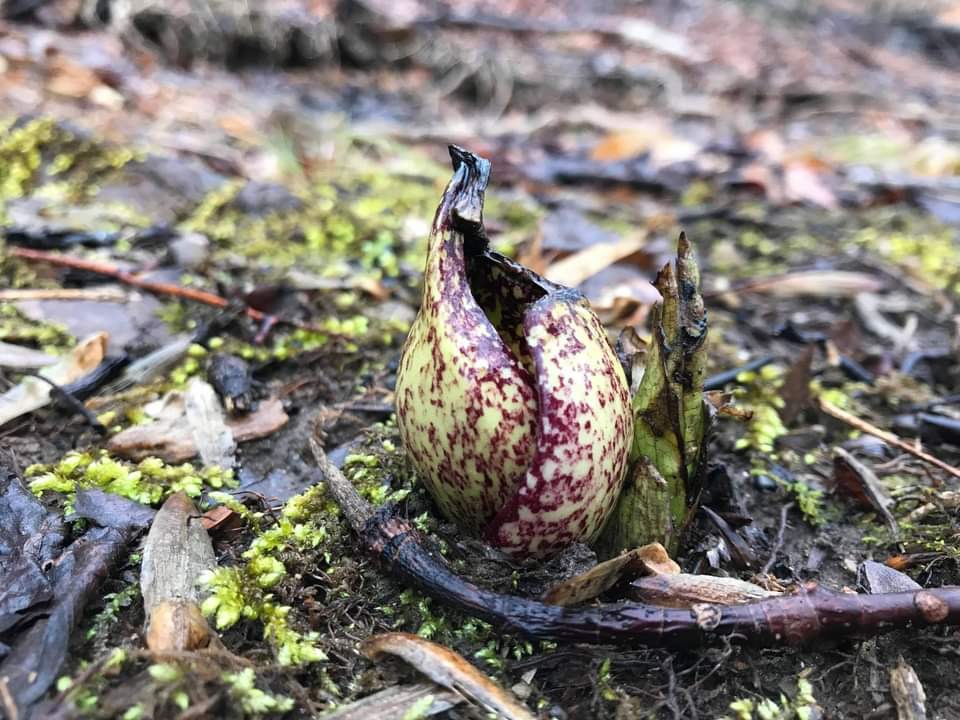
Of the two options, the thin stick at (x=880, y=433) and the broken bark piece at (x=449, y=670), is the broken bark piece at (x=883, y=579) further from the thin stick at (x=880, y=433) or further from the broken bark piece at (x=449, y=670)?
the broken bark piece at (x=449, y=670)

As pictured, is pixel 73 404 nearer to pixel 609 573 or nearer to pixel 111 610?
pixel 111 610

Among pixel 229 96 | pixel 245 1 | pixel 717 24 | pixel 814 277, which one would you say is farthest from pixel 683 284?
pixel 717 24

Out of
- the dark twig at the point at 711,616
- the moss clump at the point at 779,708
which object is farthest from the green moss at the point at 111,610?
the moss clump at the point at 779,708

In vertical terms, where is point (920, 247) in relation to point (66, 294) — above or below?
above

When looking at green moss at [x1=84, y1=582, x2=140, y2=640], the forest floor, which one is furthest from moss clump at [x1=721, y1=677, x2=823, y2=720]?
green moss at [x1=84, y1=582, x2=140, y2=640]

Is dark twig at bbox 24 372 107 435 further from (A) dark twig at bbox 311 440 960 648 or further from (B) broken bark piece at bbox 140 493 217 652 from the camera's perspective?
(A) dark twig at bbox 311 440 960 648

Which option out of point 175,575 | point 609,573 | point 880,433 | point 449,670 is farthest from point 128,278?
point 880,433
